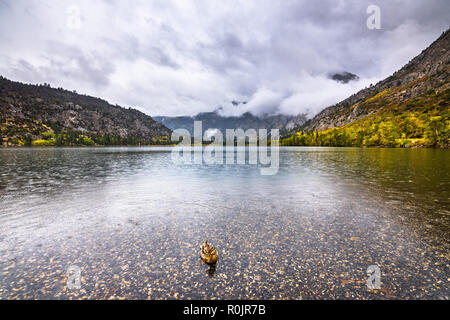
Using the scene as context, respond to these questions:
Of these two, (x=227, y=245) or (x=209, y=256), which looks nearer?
(x=209, y=256)


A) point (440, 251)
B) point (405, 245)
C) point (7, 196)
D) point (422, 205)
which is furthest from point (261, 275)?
point (7, 196)

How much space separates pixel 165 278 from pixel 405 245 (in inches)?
519

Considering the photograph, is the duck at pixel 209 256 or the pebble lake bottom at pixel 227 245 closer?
the pebble lake bottom at pixel 227 245

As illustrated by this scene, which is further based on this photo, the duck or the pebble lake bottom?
the duck

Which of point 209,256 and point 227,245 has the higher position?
point 209,256

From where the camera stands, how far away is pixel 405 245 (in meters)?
12.1

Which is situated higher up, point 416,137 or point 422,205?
point 416,137

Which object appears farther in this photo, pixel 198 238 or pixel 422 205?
pixel 422 205

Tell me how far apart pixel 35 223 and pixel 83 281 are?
34.7ft
